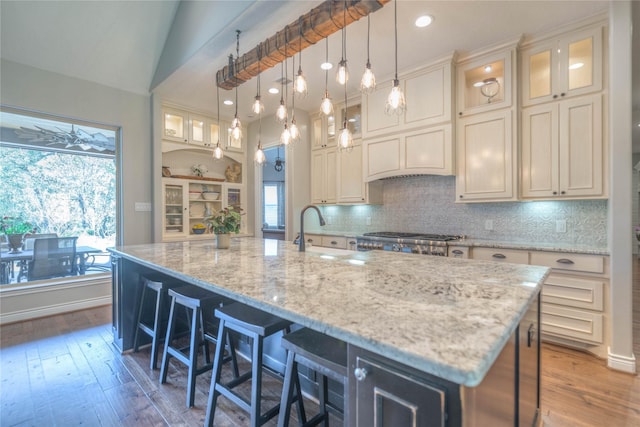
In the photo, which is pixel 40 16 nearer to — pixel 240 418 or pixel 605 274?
pixel 240 418

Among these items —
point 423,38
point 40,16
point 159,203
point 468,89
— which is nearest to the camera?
point 423,38

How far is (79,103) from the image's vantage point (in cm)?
368

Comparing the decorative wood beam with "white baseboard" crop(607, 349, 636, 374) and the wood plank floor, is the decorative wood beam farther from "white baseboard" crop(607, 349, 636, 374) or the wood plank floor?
"white baseboard" crop(607, 349, 636, 374)

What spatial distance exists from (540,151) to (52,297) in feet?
18.2

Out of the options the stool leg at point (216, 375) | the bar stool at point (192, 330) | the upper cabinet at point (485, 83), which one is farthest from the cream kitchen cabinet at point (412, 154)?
the stool leg at point (216, 375)

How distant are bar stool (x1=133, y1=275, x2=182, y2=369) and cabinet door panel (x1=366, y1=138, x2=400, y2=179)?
261 centimetres

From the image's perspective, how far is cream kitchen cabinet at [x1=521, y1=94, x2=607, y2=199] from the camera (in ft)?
8.38

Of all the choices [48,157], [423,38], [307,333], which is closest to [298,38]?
[423,38]

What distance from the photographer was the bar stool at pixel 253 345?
1.40 m

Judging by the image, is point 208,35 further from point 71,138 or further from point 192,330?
point 192,330

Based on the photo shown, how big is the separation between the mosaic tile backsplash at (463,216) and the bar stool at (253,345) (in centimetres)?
277

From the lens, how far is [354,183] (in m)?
4.29

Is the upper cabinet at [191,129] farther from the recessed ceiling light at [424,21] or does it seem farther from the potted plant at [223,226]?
the recessed ceiling light at [424,21]

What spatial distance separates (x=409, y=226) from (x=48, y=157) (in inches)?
180
